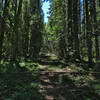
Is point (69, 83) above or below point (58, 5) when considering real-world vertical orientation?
below

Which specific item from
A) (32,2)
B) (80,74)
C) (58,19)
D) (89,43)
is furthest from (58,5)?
(80,74)

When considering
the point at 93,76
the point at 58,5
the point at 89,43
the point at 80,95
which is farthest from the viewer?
the point at 58,5

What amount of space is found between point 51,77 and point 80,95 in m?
2.92

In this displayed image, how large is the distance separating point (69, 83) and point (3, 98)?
3476mm

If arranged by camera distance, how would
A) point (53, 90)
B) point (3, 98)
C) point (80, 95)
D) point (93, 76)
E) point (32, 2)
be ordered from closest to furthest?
point (3, 98), point (80, 95), point (53, 90), point (93, 76), point (32, 2)

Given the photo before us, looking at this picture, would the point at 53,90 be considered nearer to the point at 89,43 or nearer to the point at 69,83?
the point at 69,83

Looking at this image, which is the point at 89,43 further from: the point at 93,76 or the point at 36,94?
the point at 36,94

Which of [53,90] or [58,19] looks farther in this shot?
[58,19]

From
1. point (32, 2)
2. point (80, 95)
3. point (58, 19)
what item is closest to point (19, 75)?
point (80, 95)

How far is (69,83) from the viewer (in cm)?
679

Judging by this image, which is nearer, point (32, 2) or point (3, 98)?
point (3, 98)

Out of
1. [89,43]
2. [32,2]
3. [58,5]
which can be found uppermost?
[32,2]

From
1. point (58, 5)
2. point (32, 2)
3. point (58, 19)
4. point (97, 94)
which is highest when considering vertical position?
point (32, 2)

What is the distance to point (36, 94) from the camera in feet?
16.6
